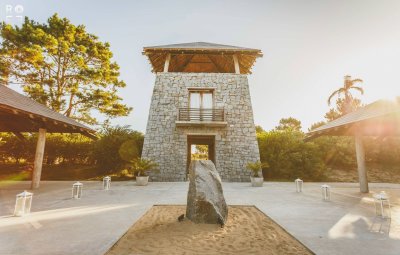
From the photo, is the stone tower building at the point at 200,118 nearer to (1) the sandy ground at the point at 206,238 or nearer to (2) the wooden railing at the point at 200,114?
(2) the wooden railing at the point at 200,114

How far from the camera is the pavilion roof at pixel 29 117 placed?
284 inches

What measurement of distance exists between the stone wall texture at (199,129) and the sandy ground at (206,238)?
787 centimetres

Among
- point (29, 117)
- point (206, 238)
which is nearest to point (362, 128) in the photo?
point (206, 238)

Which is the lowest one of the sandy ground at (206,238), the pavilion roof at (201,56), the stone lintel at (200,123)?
the sandy ground at (206,238)

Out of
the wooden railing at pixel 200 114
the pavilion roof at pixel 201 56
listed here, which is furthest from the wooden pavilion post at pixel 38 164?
the pavilion roof at pixel 201 56

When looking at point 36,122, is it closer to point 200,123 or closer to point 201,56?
point 200,123

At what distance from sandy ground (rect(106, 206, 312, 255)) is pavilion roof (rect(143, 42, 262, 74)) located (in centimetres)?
1157

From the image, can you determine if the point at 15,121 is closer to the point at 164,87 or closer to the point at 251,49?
the point at 164,87

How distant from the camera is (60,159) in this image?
17141 mm

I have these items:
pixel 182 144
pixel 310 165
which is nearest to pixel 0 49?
pixel 182 144

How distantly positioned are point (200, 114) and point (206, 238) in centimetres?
987

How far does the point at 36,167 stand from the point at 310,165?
1640cm

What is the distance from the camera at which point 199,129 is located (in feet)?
43.1

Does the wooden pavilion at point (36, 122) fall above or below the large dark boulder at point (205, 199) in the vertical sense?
above
